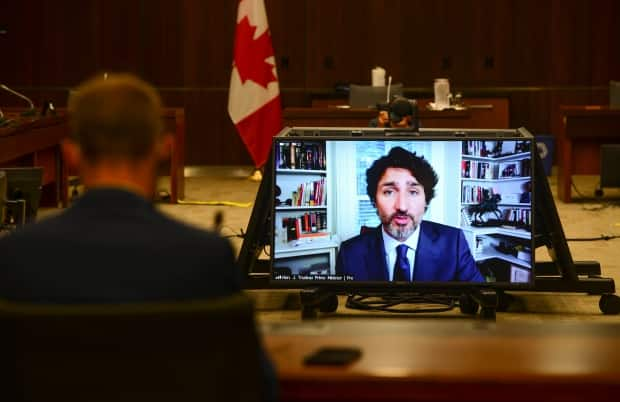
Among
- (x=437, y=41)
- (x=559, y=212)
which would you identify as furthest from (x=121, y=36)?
(x=559, y=212)

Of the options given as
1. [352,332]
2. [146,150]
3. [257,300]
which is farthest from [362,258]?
[146,150]

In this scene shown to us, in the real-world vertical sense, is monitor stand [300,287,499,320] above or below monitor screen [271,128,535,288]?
below

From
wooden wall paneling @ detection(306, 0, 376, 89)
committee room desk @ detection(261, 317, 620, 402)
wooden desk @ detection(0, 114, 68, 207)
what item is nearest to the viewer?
committee room desk @ detection(261, 317, 620, 402)

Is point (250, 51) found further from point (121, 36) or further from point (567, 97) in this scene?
point (567, 97)

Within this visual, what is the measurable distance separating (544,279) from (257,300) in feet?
5.07

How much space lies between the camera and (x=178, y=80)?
14.2 meters

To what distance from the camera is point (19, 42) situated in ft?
46.5

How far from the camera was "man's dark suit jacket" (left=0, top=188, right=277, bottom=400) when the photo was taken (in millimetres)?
1938

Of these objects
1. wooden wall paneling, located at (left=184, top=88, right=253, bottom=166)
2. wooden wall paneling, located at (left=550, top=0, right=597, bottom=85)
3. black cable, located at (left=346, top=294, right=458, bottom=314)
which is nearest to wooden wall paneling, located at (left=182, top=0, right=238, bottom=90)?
wooden wall paneling, located at (left=184, top=88, right=253, bottom=166)

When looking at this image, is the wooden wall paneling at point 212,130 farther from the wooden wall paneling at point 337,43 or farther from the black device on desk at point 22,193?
the black device on desk at point 22,193

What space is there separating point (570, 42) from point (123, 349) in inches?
502

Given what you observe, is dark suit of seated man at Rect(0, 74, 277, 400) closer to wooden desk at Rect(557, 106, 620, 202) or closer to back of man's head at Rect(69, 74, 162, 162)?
back of man's head at Rect(69, 74, 162, 162)

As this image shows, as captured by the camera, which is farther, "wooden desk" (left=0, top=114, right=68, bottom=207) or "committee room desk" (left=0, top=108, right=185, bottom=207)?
"committee room desk" (left=0, top=108, right=185, bottom=207)

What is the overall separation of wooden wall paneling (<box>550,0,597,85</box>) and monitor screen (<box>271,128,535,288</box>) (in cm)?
833
